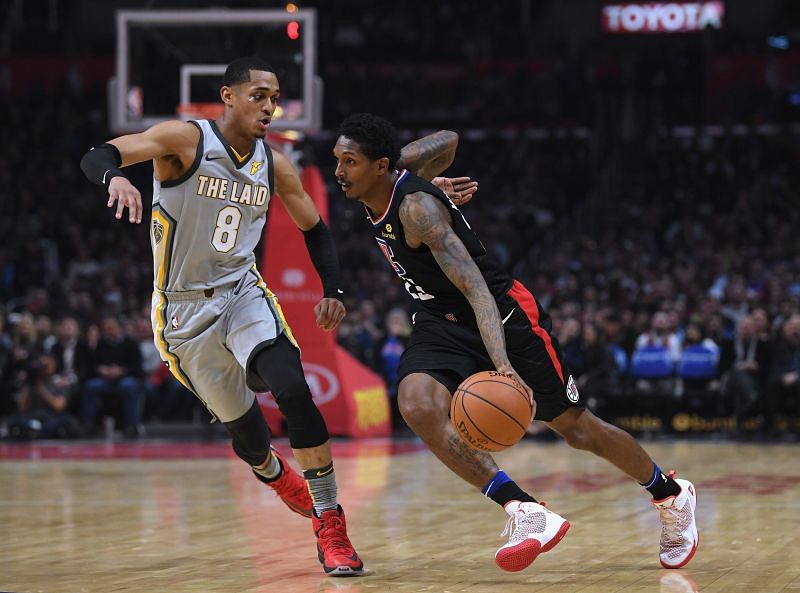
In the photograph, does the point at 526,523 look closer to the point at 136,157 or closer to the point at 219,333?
the point at 219,333

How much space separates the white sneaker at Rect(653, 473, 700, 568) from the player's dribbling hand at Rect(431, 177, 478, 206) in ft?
5.05

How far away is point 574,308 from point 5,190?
1109 centimetres

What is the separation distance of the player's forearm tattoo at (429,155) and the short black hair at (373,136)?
0.29 m

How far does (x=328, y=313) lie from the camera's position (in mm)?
5535

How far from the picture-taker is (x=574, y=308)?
15828 mm

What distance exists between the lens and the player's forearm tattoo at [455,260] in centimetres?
498

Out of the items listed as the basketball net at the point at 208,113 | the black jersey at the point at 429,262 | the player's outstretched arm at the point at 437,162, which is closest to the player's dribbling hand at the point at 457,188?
the player's outstretched arm at the point at 437,162

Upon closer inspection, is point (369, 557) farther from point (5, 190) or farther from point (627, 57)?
point (627, 57)

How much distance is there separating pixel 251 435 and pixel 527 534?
5.30 ft

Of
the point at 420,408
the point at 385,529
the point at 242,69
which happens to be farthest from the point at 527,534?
the point at 242,69

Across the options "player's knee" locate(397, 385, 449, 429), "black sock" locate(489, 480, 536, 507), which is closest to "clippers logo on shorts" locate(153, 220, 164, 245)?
"player's knee" locate(397, 385, 449, 429)

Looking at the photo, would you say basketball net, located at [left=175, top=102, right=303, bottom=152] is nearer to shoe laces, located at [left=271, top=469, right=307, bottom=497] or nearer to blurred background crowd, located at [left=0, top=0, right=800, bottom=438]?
blurred background crowd, located at [left=0, top=0, right=800, bottom=438]

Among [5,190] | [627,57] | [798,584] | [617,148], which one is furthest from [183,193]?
[627,57]

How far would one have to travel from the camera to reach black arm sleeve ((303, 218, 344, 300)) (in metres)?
5.80
